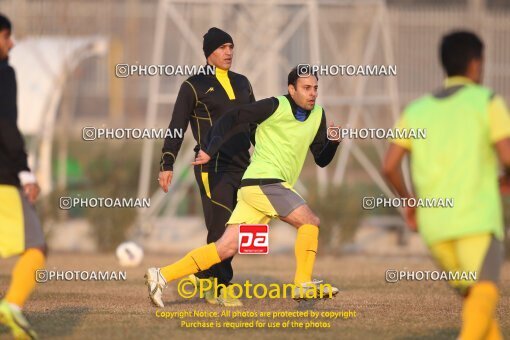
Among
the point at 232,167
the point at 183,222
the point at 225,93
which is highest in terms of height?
the point at 225,93

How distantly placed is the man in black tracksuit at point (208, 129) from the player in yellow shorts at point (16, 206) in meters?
2.95

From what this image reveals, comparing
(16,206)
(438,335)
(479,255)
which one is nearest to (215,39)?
(16,206)

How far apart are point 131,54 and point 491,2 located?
13.7m

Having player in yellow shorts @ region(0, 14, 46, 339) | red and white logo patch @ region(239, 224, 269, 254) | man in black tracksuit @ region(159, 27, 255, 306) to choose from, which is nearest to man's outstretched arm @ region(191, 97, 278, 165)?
red and white logo patch @ region(239, 224, 269, 254)

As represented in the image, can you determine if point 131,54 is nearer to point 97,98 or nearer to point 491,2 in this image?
point 97,98

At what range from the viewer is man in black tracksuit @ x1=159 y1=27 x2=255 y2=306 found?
10.9 metres

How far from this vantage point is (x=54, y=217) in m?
20.6

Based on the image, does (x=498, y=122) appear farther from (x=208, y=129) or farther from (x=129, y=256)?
(x=129, y=256)

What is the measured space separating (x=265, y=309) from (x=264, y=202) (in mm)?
1078

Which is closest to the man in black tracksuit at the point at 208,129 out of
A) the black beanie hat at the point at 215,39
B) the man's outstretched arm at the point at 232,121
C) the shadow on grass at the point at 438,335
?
the black beanie hat at the point at 215,39

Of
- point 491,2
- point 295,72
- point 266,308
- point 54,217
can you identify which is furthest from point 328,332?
point 491,2

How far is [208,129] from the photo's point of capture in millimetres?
11000

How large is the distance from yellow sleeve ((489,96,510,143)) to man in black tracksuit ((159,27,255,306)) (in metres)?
4.07

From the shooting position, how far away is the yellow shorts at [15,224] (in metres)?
7.96
